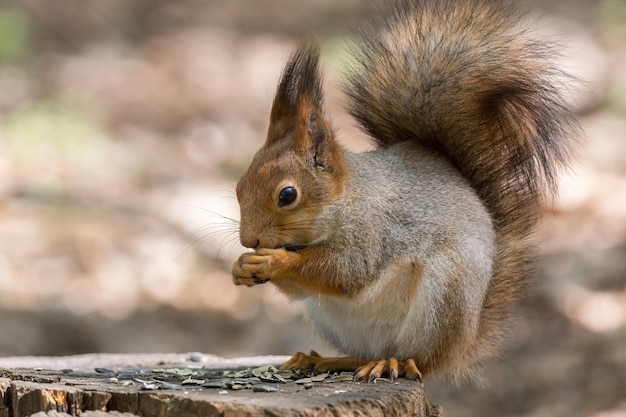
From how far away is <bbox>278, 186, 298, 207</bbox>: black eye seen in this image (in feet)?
7.43

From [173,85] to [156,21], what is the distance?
1.05 metres

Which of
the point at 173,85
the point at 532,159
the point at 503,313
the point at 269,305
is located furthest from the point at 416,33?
the point at 173,85

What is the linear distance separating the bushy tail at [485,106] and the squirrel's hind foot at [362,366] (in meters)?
0.37

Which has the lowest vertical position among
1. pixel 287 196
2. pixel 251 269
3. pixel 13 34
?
pixel 251 269

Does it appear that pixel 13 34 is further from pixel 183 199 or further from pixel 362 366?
pixel 362 366

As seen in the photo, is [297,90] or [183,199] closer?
[297,90]

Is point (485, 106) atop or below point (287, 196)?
atop

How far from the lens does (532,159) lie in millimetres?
2525

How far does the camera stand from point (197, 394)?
1816 mm

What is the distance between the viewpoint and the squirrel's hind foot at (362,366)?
218 centimetres

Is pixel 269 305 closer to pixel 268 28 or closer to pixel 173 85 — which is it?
pixel 173 85

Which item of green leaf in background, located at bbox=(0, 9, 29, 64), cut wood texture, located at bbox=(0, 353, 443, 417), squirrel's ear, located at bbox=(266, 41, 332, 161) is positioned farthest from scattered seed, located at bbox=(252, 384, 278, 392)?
green leaf in background, located at bbox=(0, 9, 29, 64)

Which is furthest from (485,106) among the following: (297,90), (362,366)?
(362,366)

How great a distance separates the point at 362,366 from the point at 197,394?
588 millimetres
